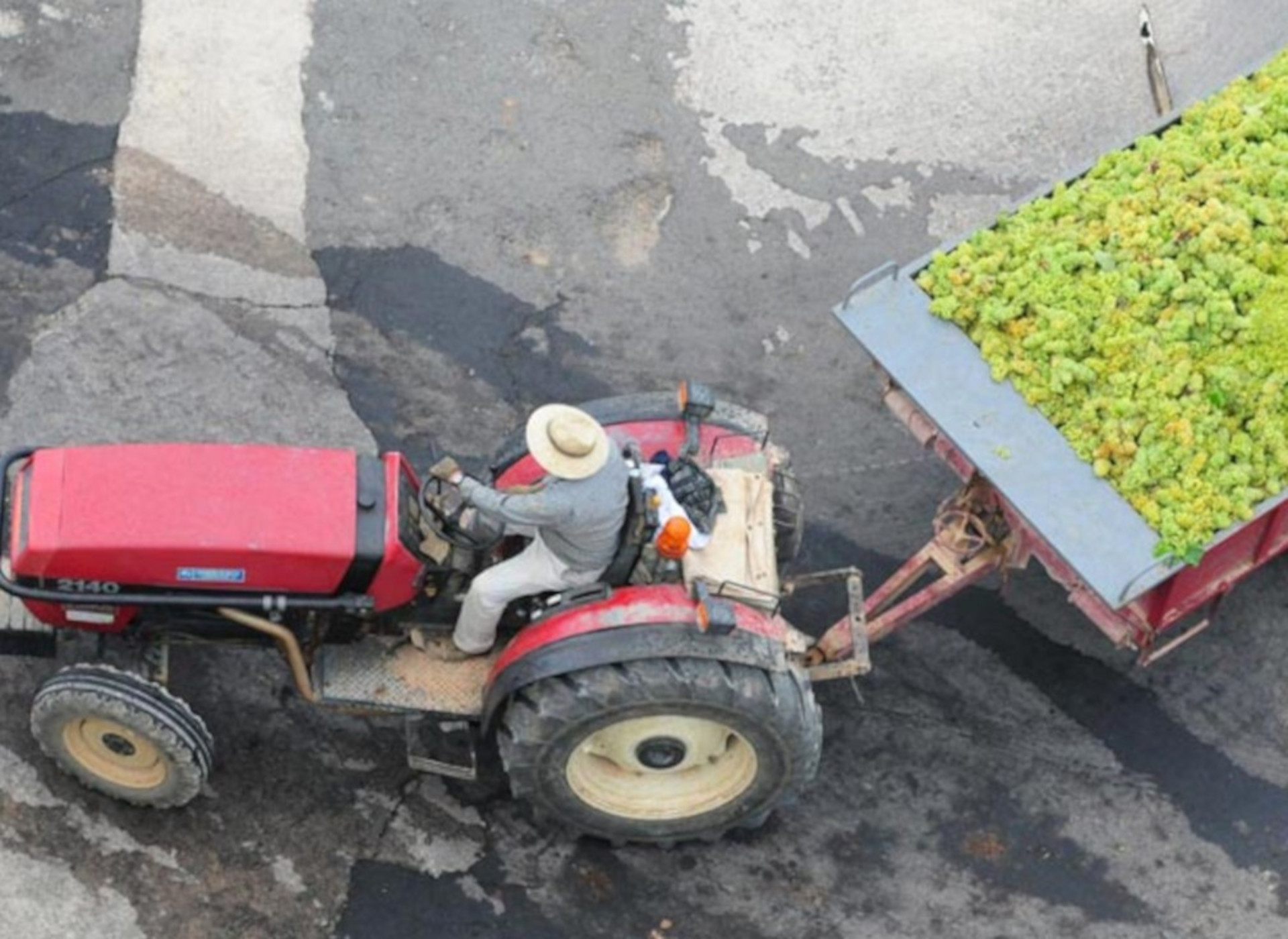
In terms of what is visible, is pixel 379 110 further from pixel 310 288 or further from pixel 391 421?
pixel 391 421

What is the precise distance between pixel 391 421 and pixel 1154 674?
151 inches

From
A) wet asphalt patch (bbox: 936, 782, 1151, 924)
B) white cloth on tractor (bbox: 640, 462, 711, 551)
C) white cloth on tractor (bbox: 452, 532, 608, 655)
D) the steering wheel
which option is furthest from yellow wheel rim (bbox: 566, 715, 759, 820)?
wet asphalt patch (bbox: 936, 782, 1151, 924)

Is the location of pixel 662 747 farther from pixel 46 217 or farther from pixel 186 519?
pixel 46 217

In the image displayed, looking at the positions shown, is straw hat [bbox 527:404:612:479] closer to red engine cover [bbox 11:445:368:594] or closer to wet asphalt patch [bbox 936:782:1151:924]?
red engine cover [bbox 11:445:368:594]

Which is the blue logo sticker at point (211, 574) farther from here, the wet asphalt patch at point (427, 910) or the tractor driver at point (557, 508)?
the wet asphalt patch at point (427, 910)

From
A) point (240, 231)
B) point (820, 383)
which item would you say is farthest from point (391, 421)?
point (820, 383)

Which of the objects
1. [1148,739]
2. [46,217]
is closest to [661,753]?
[1148,739]

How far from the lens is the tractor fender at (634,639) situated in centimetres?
835

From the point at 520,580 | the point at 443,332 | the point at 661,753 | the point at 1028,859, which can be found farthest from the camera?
the point at 443,332

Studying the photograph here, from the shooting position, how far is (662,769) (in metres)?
9.10

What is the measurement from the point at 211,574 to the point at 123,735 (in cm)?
81

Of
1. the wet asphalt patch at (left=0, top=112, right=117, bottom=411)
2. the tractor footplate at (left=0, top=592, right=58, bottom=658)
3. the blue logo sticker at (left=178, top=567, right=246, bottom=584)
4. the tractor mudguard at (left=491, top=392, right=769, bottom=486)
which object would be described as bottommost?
the tractor footplate at (left=0, top=592, right=58, bottom=658)

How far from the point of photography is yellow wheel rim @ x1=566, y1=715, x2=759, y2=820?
29.1 ft

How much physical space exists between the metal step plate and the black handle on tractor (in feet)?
1.27
